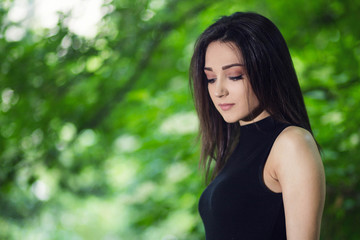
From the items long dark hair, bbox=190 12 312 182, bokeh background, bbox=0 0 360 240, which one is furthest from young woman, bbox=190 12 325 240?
bokeh background, bbox=0 0 360 240

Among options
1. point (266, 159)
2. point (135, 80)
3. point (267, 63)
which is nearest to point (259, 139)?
point (266, 159)

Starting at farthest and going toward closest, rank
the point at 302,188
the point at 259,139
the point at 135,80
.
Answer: the point at 135,80 < the point at 259,139 < the point at 302,188

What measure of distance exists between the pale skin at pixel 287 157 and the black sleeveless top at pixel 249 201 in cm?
3

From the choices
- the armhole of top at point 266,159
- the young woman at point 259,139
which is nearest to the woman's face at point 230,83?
the young woman at point 259,139

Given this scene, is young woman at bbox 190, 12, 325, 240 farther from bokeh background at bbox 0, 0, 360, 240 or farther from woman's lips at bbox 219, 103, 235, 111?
bokeh background at bbox 0, 0, 360, 240

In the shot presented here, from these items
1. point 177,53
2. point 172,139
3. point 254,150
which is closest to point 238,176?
point 254,150

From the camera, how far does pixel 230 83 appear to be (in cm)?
131

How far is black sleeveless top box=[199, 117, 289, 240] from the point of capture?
1223 mm

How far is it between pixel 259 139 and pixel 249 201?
20cm

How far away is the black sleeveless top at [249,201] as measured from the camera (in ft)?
4.01

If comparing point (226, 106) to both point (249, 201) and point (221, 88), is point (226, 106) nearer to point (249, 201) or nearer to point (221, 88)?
point (221, 88)

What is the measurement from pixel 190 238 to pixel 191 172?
0.40 metres

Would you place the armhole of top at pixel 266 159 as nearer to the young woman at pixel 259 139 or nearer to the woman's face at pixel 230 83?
the young woman at pixel 259 139

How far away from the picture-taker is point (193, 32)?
3648 millimetres
